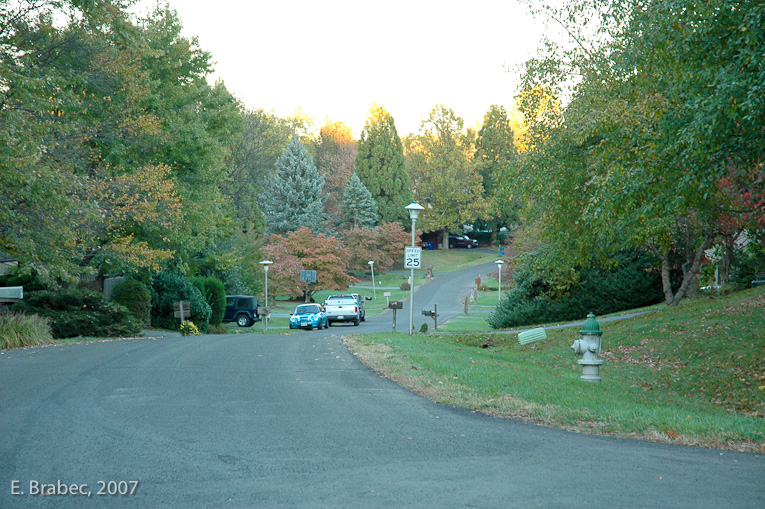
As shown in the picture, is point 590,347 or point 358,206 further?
point 358,206

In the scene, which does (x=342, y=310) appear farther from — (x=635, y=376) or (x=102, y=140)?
(x=635, y=376)

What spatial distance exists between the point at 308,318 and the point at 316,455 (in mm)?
27213

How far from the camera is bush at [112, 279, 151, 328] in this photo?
2716 centimetres

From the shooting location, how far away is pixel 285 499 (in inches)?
191

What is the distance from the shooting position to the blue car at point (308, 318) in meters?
33.0

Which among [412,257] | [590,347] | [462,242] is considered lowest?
[590,347]

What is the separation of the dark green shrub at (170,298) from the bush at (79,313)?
23.8ft

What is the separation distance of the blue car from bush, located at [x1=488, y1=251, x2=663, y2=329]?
9606mm

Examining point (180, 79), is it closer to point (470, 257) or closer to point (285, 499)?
point (285, 499)

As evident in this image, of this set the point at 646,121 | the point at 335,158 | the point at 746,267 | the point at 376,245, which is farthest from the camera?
the point at 335,158

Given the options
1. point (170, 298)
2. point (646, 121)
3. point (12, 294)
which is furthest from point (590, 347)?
point (170, 298)

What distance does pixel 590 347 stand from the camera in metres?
12.0

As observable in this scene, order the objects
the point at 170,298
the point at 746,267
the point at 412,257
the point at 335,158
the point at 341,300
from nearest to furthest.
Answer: the point at 412,257 < the point at 746,267 < the point at 170,298 < the point at 341,300 < the point at 335,158

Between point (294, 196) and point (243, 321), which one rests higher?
point (294, 196)
